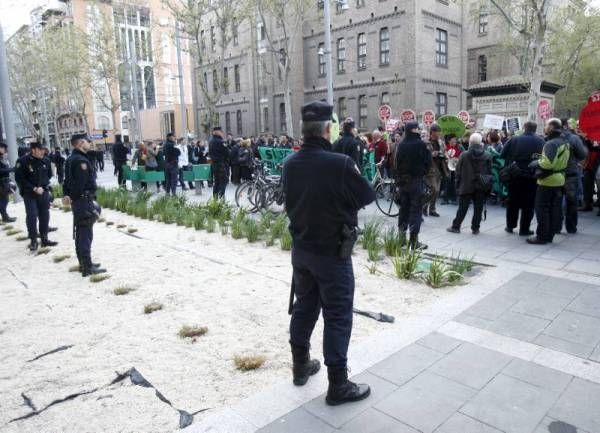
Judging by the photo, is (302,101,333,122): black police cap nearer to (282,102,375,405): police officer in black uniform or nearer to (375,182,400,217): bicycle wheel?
(282,102,375,405): police officer in black uniform

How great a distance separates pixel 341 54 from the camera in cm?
3378

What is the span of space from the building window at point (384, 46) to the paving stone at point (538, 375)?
1164 inches

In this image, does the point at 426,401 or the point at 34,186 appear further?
the point at 34,186

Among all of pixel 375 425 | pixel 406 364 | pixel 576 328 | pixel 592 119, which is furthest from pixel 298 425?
pixel 592 119

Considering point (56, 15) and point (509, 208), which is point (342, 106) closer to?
point (509, 208)

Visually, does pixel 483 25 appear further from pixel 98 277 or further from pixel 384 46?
pixel 98 277

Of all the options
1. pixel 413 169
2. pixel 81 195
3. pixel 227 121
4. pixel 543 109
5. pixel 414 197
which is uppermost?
pixel 227 121

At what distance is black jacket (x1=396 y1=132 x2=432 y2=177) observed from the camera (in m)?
7.02

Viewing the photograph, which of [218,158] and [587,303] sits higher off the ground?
[218,158]


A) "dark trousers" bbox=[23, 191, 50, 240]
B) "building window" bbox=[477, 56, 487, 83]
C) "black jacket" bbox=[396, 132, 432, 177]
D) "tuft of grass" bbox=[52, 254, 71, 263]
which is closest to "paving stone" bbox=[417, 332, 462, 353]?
"black jacket" bbox=[396, 132, 432, 177]

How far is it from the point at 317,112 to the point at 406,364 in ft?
6.67

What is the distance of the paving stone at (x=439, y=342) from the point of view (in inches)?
156

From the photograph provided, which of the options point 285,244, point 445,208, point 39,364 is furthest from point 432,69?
point 39,364

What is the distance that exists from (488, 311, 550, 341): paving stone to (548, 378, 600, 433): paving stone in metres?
0.81
